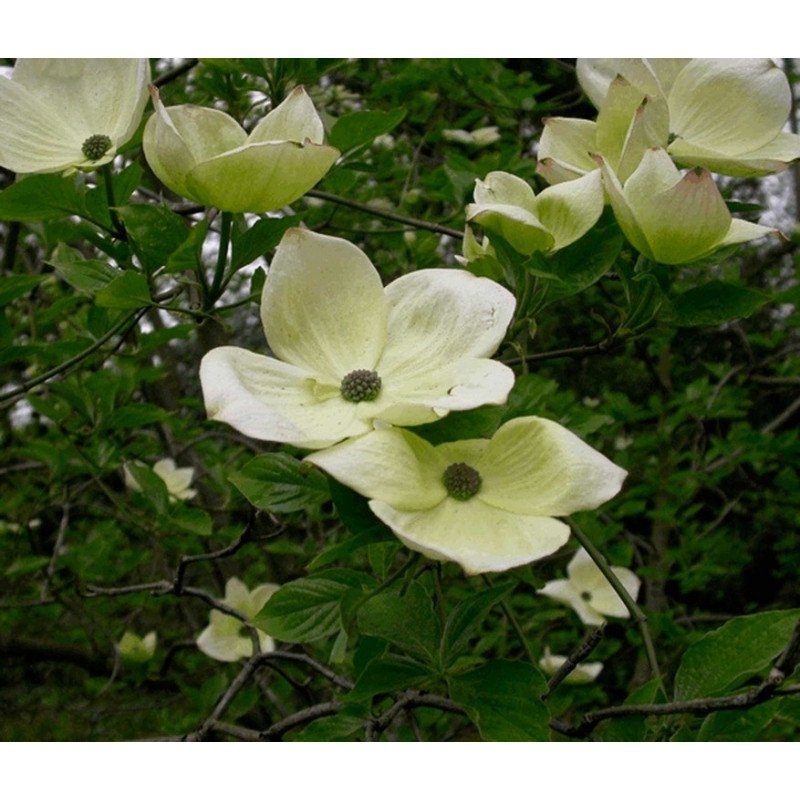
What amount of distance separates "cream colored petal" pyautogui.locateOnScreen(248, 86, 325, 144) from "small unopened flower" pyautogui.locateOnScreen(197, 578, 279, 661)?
0.96 m

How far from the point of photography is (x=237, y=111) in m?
1.15

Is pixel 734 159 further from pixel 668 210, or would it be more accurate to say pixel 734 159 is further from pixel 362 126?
pixel 362 126

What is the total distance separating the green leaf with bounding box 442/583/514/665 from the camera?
56cm

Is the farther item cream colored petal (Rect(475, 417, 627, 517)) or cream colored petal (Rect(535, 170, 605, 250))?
cream colored petal (Rect(535, 170, 605, 250))

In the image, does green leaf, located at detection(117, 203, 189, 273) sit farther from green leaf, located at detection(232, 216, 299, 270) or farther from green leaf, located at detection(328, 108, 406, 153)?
green leaf, located at detection(328, 108, 406, 153)

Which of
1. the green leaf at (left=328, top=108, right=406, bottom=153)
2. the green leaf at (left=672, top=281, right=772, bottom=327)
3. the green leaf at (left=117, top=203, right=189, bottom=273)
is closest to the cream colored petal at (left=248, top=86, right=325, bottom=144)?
the green leaf at (left=117, top=203, right=189, bottom=273)

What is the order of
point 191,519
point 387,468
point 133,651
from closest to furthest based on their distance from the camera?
point 387,468
point 191,519
point 133,651

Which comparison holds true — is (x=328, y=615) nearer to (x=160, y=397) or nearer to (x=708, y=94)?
(x=708, y=94)

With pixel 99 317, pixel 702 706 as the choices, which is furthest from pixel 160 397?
pixel 702 706

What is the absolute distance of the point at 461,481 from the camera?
487mm

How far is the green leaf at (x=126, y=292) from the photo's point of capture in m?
0.64

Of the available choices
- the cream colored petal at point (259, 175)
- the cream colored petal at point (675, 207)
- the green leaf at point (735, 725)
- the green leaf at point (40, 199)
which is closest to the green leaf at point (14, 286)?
the green leaf at point (40, 199)

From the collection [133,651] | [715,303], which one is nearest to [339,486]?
[715,303]

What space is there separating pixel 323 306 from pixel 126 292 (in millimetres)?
191
